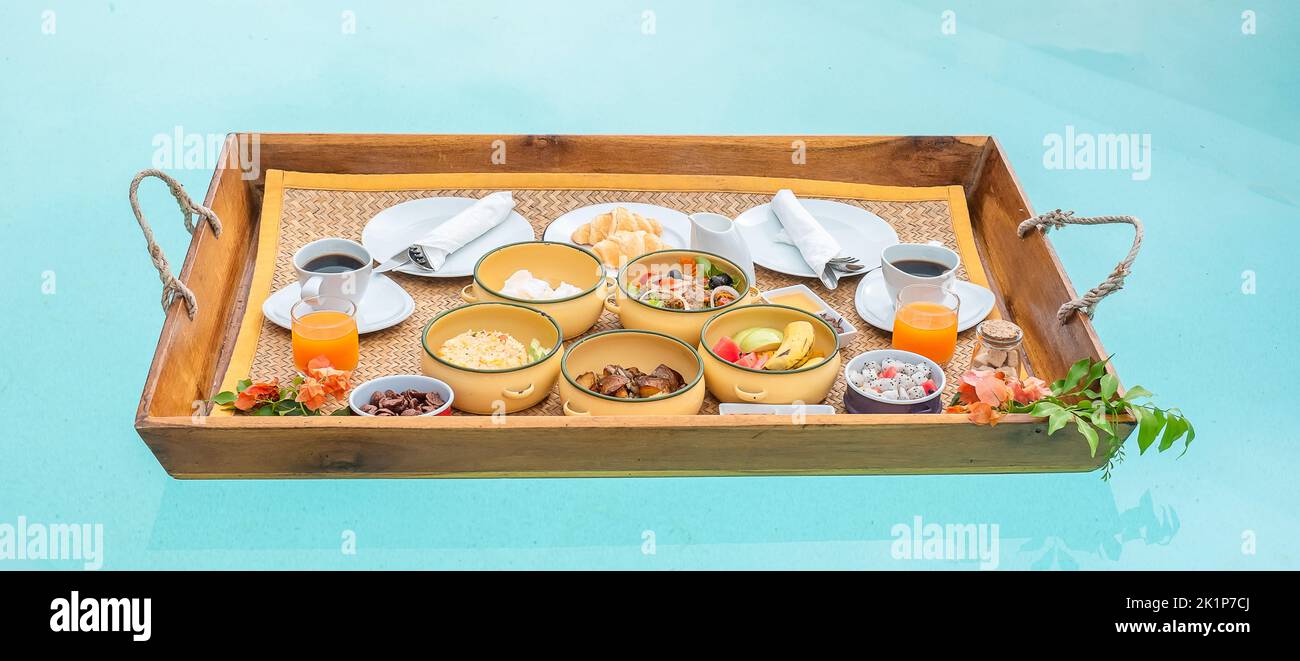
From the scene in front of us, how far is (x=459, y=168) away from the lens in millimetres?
3873

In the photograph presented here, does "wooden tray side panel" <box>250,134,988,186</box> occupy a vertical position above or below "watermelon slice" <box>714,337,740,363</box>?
above

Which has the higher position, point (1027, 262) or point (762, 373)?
point (1027, 262)

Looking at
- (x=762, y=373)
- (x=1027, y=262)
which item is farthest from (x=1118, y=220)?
(x=762, y=373)

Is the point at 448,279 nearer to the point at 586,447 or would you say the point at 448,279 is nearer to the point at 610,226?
the point at 610,226

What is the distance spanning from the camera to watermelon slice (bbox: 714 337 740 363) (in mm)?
3018

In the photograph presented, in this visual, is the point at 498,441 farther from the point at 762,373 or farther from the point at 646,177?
the point at 646,177

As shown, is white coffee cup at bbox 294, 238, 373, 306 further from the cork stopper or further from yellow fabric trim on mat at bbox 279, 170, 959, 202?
the cork stopper

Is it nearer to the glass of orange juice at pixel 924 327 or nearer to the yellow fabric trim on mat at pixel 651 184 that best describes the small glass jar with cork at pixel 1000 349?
the glass of orange juice at pixel 924 327

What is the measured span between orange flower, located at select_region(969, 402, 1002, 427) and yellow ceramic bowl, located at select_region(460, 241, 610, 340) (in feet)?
3.04

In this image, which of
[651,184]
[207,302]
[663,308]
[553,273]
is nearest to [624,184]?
[651,184]

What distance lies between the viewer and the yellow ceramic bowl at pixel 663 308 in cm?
312

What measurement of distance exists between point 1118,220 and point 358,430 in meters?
1.74

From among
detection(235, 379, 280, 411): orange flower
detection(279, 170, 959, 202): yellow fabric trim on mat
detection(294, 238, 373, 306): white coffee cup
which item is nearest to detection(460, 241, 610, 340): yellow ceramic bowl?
detection(294, 238, 373, 306): white coffee cup

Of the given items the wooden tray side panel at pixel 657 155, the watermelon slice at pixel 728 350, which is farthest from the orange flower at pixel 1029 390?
the wooden tray side panel at pixel 657 155
